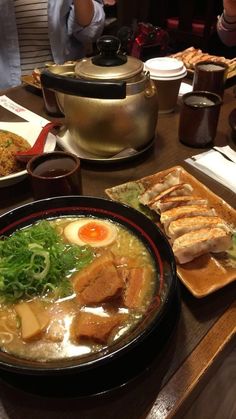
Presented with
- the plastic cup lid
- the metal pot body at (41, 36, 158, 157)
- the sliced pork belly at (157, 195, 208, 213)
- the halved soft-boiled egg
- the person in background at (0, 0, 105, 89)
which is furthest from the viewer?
the person in background at (0, 0, 105, 89)

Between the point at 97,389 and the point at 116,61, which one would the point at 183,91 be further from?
the point at 97,389

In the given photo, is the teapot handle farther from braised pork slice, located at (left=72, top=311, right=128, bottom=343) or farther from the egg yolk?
braised pork slice, located at (left=72, top=311, right=128, bottom=343)

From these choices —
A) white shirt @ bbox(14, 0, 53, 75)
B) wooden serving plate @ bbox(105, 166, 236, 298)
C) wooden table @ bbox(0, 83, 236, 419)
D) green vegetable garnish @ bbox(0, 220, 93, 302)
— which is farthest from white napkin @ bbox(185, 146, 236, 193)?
white shirt @ bbox(14, 0, 53, 75)

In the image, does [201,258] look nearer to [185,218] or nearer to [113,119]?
[185,218]

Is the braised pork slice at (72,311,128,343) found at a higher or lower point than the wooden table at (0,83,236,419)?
higher

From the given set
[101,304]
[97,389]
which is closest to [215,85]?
[101,304]

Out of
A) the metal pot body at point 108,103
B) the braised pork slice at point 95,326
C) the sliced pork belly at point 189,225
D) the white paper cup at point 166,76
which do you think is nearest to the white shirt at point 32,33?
the white paper cup at point 166,76
